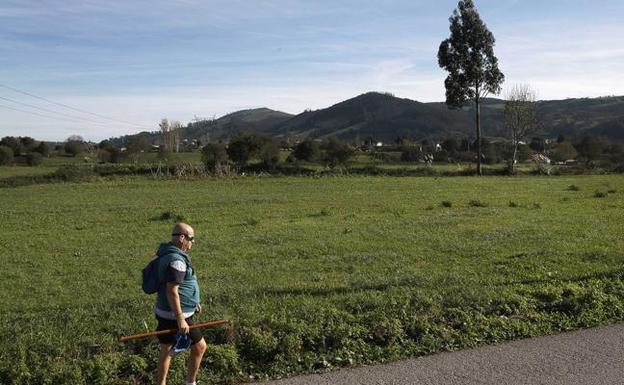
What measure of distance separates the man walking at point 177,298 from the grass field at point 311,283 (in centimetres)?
41

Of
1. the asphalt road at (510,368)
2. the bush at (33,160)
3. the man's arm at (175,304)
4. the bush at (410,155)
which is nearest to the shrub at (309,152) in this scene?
the bush at (410,155)

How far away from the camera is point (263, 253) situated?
484 inches

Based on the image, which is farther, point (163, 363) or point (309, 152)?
point (309, 152)

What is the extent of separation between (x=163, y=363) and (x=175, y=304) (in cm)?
58

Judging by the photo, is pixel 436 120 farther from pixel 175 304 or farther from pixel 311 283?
pixel 175 304

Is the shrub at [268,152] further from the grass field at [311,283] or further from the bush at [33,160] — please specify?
the grass field at [311,283]

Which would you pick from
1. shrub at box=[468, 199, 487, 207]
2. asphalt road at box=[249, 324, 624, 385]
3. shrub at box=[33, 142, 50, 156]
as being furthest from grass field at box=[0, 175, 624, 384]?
shrub at box=[33, 142, 50, 156]

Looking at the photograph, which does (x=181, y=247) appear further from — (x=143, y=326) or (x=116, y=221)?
(x=116, y=221)

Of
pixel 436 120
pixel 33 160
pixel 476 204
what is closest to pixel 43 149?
pixel 33 160

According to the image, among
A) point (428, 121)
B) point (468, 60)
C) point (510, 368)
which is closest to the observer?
point (510, 368)

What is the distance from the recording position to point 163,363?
16.5 feet

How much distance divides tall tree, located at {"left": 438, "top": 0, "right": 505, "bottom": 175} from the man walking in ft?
147

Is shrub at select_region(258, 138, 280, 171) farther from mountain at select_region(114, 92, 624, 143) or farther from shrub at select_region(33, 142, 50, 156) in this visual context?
mountain at select_region(114, 92, 624, 143)

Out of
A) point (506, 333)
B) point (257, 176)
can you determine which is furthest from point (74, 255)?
point (257, 176)
